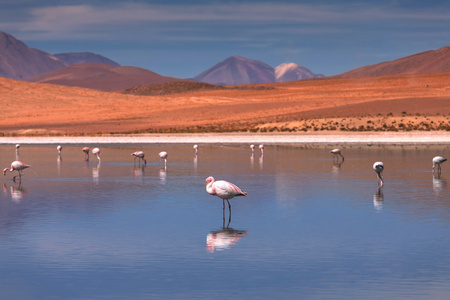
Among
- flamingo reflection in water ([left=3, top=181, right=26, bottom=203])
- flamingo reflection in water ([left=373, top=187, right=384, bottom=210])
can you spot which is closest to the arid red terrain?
flamingo reflection in water ([left=373, top=187, right=384, bottom=210])

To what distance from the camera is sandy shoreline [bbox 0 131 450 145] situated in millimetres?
57719

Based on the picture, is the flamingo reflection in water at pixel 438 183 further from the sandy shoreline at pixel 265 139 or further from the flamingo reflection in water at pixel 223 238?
the sandy shoreline at pixel 265 139

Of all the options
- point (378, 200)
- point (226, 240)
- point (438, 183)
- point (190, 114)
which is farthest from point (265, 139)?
point (226, 240)

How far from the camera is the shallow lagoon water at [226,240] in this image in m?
10.4

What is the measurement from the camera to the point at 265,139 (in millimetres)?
Answer: 61094

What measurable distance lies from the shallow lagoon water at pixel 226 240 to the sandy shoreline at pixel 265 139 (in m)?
32.1

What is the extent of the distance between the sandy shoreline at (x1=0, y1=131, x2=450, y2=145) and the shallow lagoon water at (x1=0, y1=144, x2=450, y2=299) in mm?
32081

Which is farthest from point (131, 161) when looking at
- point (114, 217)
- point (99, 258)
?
point (99, 258)

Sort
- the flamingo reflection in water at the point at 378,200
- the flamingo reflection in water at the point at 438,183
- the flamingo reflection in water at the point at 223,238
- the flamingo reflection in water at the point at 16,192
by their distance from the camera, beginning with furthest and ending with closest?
the flamingo reflection in water at the point at 438,183 < the flamingo reflection in water at the point at 16,192 < the flamingo reflection in water at the point at 378,200 < the flamingo reflection in water at the point at 223,238

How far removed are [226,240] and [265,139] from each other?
156 ft

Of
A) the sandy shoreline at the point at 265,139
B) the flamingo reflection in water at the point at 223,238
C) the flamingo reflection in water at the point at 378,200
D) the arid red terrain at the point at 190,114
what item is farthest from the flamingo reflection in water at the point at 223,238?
the arid red terrain at the point at 190,114

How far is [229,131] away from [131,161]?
33534mm

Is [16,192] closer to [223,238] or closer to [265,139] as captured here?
[223,238]

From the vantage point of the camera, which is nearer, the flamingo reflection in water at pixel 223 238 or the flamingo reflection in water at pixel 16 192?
the flamingo reflection in water at pixel 223 238
